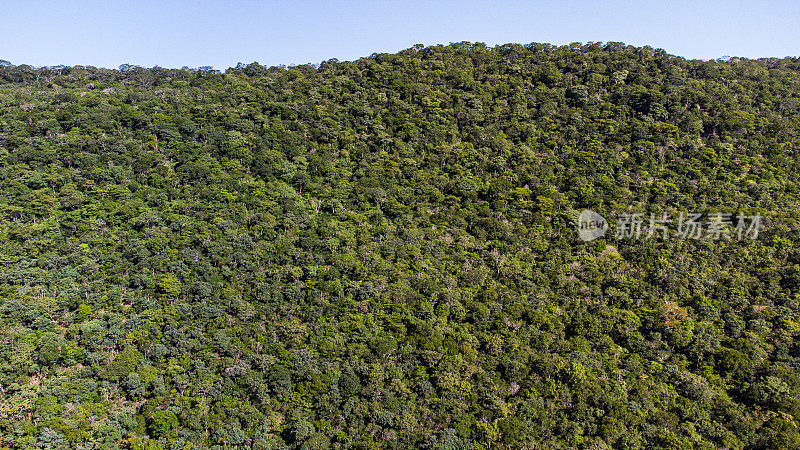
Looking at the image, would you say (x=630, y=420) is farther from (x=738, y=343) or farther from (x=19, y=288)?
(x=19, y=288)

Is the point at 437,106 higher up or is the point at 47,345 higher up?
the point at 437,106

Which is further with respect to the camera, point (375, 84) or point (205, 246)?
point (375, 84)

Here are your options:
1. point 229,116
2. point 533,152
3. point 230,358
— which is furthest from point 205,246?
point 533,152

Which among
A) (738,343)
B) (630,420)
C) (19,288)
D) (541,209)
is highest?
(541,209)

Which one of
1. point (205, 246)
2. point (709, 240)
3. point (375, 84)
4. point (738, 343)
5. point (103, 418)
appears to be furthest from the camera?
point (375, 84)

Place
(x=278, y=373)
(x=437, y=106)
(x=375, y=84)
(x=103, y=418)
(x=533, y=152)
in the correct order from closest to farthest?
1. (x=103, y=418)
2. (x=278, y=373)
3. (x=533, y=152)
4. (x=437, y=106)
5. (x=375, y=84)

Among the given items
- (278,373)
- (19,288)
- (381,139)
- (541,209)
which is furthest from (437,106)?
(19,288)

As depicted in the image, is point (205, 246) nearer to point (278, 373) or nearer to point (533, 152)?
point (278, 373)
